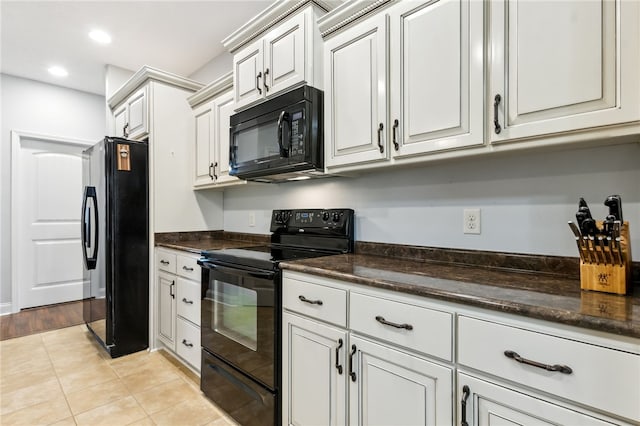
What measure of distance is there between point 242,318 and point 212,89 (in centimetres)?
187

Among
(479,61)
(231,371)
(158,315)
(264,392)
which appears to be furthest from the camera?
(158,315)

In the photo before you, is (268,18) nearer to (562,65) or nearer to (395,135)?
(395,135)

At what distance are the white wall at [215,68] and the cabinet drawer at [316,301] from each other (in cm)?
242

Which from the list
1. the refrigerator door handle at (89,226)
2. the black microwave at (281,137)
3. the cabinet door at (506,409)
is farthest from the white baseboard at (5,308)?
the cabinet door at (506,409)

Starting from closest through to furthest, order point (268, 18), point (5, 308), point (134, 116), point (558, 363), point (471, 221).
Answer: point (558, 363) < point (471, 221) < point (268, 18) < point (134, 116) < point (5, 308)

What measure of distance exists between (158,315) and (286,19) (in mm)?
2454

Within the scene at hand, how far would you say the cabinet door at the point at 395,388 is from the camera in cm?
103

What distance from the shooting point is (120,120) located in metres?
3.29

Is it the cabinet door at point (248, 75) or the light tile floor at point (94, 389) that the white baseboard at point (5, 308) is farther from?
the cabinet door at point (248, 75)

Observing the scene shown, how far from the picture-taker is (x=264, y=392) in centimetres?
164

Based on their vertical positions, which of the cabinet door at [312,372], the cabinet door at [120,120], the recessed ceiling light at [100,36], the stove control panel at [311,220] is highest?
the recessed ceiling light at [100,36]

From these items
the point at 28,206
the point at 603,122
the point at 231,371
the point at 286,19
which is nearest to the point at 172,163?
the point at 286,19

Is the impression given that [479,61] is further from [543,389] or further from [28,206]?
[28,206]

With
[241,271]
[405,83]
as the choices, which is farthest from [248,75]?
[241,271]
